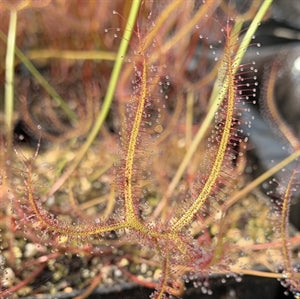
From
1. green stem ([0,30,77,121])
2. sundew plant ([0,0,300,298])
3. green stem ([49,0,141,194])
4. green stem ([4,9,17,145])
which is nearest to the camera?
sundew plant ([0,0,300,298])

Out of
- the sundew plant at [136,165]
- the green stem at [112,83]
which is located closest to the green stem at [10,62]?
the sundew plant at [136,165]

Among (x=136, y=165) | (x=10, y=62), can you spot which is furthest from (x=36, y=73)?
(x=136, y=165)

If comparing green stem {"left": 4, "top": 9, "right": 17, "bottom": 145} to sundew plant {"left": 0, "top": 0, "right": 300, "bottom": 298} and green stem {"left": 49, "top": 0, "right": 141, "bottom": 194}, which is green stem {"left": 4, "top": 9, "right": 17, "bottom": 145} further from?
green stem {"left": 49, "top": 0, "right": 141, "bottom": 194}

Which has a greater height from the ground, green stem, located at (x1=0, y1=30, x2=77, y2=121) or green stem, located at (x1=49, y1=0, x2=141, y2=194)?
green stem, located at (x1=0, y1=30, x2=77, y2=121)

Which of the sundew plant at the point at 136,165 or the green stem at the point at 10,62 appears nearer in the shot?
the sundew plant at the point at 136,165

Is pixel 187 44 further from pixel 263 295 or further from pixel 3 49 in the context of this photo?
pixel 263 295

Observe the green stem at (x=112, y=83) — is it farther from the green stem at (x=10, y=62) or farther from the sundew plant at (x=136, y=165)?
the green stem at (x=10, y=62)

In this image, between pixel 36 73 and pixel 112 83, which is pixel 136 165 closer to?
pixel 112 83

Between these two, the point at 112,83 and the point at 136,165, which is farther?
the point at 112,83

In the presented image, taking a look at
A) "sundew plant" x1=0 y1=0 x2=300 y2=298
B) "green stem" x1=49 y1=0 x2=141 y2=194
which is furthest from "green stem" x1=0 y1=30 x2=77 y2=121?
"green stem" x1=49 y1=0 x2=141 y2=194
